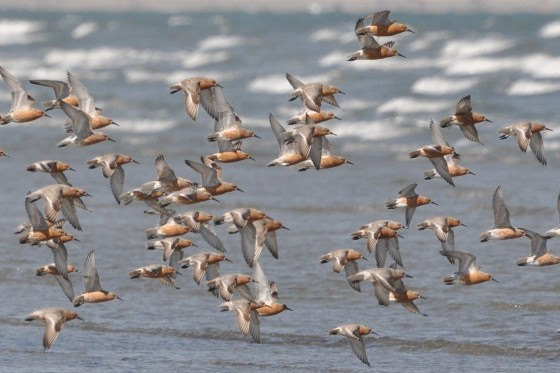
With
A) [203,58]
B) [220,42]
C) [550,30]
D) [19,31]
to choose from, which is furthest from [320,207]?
[19,31]

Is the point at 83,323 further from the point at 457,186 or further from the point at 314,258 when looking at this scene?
the point at 457,186

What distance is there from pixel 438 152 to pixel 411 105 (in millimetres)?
22153

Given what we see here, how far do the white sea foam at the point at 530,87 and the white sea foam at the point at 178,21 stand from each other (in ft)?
97.8

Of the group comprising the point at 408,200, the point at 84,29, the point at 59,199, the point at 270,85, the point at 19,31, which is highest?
the point at 59,199

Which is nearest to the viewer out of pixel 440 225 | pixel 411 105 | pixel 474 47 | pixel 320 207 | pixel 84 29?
pixel 440 225

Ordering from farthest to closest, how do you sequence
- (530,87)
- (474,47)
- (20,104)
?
(474,47)
(530,87)
(20,104)

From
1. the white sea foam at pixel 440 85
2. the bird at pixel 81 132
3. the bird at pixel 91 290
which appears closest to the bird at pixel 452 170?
the bird at pixel 81 132

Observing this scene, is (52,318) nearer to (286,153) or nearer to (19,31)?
(286,153)

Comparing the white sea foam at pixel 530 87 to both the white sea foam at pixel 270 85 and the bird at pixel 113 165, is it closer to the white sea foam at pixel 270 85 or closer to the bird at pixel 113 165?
the white sea foam at pixel 270 85

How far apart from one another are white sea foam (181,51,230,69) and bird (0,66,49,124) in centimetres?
3520

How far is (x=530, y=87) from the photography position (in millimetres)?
37500

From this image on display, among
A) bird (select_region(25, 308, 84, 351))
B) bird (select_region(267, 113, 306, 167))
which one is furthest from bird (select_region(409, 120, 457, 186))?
bird (select_region(25, 308, 84, 351))

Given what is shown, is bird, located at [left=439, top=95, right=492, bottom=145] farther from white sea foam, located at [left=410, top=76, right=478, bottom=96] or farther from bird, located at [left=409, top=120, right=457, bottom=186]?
white sea foam, located at [left=410, top=76, right=478, bottom=96]

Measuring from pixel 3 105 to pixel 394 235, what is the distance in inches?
1132
